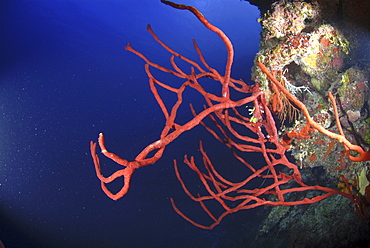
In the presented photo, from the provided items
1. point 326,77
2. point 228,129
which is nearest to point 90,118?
point 326,77

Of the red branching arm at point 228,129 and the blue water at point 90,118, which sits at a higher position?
the blue water at point 90,118

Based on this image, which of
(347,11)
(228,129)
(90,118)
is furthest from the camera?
(90,118)

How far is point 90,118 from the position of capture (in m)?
29.8

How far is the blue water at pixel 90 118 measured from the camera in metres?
14.8

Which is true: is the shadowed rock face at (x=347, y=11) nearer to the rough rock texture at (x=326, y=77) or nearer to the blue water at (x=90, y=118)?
the rough rock texture at (x=326, y=77)

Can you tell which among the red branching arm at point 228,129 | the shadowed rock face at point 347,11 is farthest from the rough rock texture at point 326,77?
the red branching arm at point 228,129

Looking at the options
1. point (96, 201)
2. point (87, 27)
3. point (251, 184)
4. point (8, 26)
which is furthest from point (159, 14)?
point (96, 201)

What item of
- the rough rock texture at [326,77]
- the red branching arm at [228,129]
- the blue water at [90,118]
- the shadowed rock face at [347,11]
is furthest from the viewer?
the blue water at [90,118]

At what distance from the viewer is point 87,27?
18828 mm

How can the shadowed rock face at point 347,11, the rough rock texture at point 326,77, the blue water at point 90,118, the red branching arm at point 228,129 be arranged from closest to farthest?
the red branching arm at point 228,129
the shadowed rock face at point 347,11
the rough rock texture at point 326,77
the blue water at point 90,118

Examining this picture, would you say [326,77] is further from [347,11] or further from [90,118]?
[90,118]

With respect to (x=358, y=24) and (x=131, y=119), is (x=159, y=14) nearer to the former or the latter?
(x=131, y=119)

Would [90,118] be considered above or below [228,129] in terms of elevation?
above

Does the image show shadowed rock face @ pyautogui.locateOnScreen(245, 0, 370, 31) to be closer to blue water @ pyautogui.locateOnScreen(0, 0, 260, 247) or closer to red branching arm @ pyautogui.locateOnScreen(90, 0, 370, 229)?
red branching arm @ pyautogui.locateOnScreen(90, 0, 370, 229)
